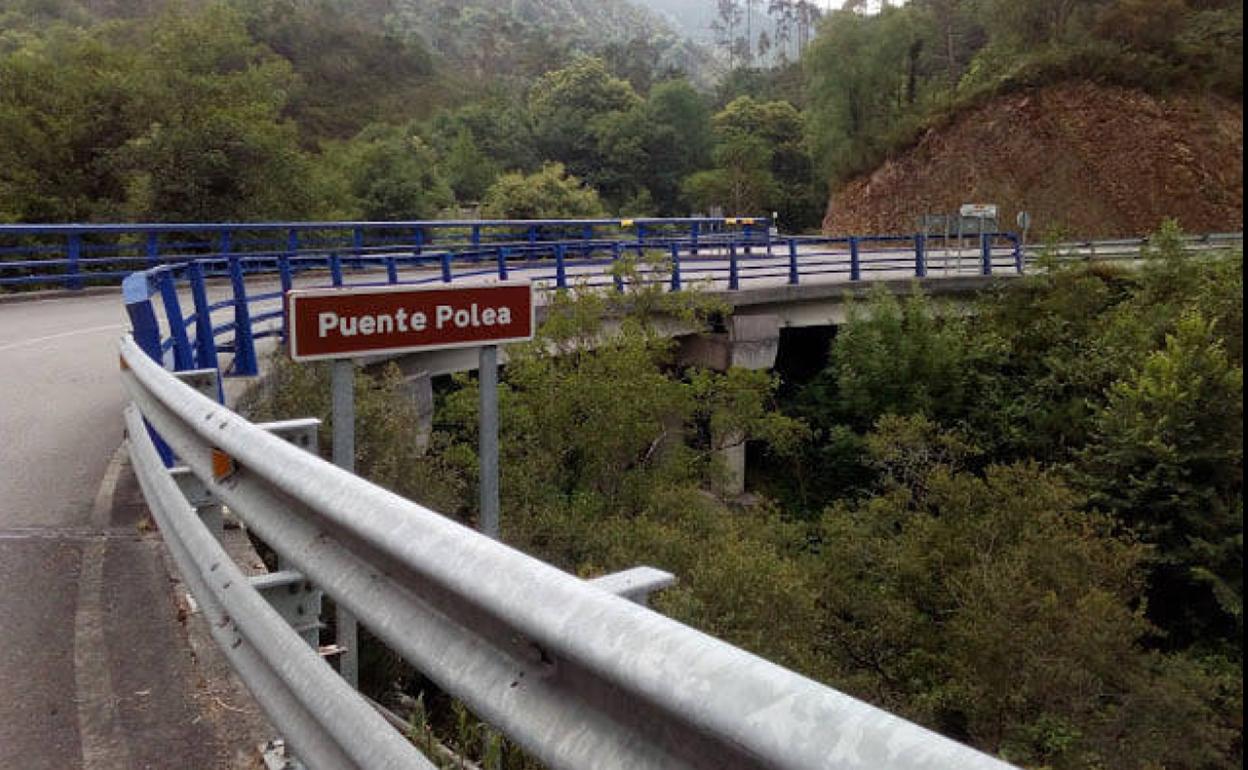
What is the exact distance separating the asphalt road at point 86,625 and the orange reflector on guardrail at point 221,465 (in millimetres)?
807

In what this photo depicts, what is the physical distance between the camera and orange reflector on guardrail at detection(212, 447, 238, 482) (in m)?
2.72

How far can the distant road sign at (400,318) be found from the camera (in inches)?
143

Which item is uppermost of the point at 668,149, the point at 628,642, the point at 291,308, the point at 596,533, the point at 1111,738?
the point at 668,149

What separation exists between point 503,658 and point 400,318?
2499mm

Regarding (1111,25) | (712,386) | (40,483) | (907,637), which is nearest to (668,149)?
(1111,25)

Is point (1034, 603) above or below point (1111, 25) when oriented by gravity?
below

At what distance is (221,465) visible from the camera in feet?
9.05

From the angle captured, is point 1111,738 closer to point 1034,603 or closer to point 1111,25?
point 1034,603

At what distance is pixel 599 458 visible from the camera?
611 inches

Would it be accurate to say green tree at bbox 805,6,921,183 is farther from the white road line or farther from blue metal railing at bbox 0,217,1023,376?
the white road line

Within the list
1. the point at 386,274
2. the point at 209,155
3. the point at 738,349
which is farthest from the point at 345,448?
the point at 209,155

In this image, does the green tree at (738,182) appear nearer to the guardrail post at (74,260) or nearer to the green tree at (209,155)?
the green tree at (209,155)

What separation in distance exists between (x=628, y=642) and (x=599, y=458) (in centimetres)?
1438

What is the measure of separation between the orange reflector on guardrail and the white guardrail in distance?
0.11 ft
